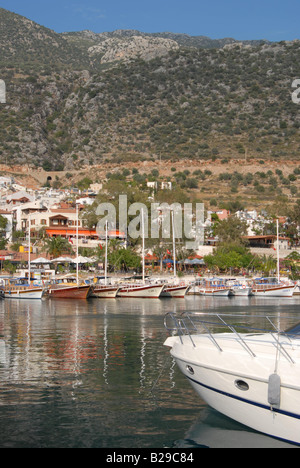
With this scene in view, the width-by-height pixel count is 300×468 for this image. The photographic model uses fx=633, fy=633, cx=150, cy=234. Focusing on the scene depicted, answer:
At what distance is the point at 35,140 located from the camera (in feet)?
495

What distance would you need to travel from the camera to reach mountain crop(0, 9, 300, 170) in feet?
449

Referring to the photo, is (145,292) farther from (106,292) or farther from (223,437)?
(223,437)

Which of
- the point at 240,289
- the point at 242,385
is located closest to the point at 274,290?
the point at 240,289

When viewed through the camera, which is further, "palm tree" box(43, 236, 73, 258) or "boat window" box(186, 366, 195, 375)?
"palm tree" box(43, 236, 73, 258)

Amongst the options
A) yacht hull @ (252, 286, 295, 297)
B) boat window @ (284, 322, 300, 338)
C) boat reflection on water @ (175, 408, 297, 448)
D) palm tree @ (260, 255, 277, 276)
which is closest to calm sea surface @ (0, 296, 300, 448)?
boat reflection on water @ (175, 408, 297, 448)

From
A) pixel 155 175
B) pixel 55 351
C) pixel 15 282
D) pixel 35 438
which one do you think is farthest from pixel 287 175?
pixel 35 438

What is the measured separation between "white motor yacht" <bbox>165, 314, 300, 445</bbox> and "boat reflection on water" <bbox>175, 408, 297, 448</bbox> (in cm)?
24

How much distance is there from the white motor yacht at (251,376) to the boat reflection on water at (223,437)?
0.79 feet

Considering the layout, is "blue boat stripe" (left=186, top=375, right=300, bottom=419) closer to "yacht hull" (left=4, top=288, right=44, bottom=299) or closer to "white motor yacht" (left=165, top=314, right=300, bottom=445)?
"white motor yacht" (left=165, top=314, right=300, bottom=445)

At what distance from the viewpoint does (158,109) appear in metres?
150

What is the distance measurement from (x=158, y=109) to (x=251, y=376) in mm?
143968

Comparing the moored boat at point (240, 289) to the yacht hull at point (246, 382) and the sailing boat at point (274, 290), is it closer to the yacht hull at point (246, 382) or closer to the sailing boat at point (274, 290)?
the sailing boat at point (274, 290)

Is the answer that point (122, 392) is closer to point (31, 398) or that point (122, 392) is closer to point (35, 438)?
point (31, 398)

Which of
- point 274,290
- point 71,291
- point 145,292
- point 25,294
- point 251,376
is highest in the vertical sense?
point 251,376
